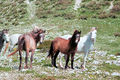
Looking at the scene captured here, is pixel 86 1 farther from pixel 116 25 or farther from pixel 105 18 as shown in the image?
pixel 116 25

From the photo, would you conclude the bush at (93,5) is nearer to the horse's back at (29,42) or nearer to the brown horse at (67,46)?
the brown horse at (67,46)

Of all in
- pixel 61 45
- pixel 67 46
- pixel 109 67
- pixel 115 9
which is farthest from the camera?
pixel 115 9

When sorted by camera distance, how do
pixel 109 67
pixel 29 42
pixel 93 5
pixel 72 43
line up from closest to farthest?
pixel 29 42 → pixel 72 43 → pixel 109 67 → pixel 93 5

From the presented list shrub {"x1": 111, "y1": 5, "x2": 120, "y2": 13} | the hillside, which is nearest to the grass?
the hillside

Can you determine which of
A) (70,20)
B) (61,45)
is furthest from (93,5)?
(61,45)

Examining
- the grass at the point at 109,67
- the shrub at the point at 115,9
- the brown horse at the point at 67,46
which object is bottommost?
the grass at the point at 109,67

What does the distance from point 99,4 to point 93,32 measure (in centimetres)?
3644

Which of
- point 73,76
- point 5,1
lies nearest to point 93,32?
point 73,76

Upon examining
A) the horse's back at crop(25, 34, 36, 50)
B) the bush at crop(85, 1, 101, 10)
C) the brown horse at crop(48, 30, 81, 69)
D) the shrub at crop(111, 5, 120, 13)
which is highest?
the bush at crop(85, 1, 101, 10)

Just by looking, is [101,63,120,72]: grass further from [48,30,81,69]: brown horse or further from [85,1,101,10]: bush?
[85,1,101,10]: bush

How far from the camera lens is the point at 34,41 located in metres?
14.4

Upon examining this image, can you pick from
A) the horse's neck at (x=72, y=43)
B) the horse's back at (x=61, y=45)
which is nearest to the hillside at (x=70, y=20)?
the horse's neck at (x=72, y=43)

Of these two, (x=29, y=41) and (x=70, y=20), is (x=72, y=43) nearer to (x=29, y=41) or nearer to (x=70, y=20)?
(x=29, y=41)

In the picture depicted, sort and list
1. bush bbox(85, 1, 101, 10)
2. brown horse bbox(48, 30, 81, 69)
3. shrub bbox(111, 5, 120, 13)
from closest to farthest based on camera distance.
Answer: brown horse bbox(48, 30, 81, 69)
shrub bbox(111, 5, 120, 13)
bush bbox(85, 1, 101, 10)
